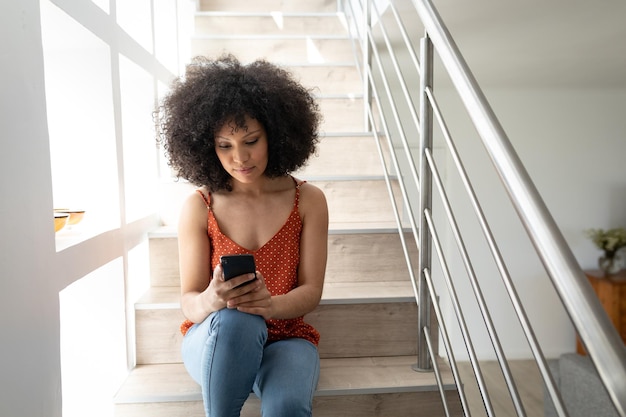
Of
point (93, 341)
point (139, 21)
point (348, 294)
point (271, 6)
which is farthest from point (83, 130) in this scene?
point (271, 6)

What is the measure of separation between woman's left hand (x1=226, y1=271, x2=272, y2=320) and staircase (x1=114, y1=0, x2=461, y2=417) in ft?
0.98

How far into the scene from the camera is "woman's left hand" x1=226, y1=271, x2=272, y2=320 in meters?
1.13

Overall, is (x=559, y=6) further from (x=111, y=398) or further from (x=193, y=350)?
(x=111, y=398)

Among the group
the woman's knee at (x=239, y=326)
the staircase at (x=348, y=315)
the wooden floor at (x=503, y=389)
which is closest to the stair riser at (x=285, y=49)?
the staircase at (x=348, y=315)

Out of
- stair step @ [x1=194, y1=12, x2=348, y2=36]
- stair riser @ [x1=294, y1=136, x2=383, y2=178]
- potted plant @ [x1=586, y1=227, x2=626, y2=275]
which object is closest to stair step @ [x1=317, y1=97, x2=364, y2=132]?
stair riser @ [x1=294, y1=136, x2=383, y2=178]

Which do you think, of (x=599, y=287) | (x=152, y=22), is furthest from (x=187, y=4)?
(x=599, y=287)

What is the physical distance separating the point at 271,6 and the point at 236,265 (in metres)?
2.75

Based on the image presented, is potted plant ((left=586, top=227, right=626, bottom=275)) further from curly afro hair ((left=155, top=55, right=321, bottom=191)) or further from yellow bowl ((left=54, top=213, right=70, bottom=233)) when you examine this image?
yellow bowl ((left=54, top=213, right=70, bottom=233))

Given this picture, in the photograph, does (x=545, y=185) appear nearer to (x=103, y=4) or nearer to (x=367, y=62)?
(x=367, y=62)

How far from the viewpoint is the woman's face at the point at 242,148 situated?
50.8 inches

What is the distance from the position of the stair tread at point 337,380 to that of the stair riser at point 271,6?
2.50m

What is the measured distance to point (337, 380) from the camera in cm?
141

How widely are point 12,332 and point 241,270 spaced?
0.41 m

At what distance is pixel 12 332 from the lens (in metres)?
0.88
